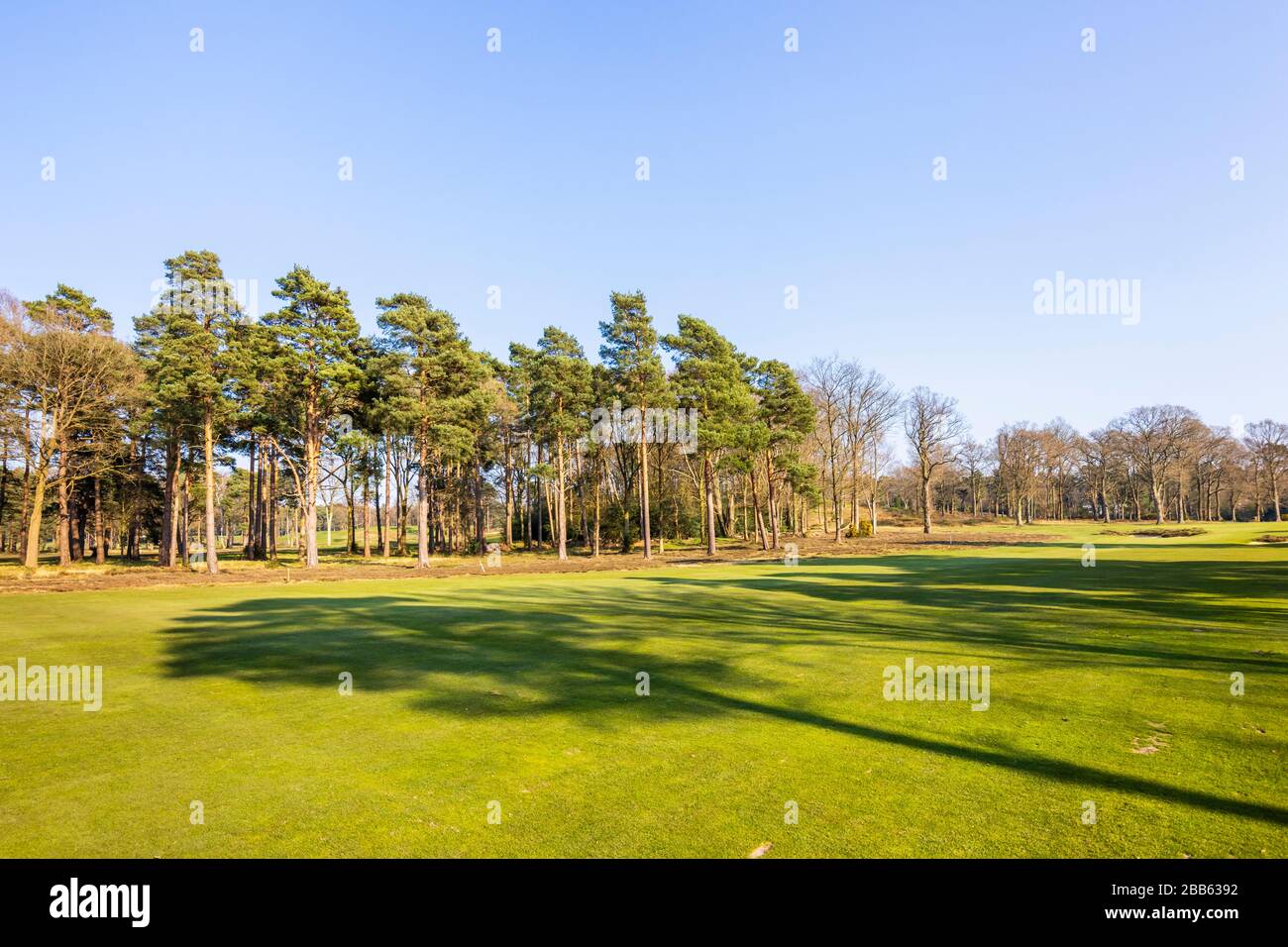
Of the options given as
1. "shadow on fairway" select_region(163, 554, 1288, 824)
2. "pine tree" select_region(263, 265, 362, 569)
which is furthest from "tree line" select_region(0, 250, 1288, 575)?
"shadow on fairway" select_region(163, 554, 1288, 824)

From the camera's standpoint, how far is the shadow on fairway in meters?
8.62

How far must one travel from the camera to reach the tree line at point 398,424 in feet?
124

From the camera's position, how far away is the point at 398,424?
134ft

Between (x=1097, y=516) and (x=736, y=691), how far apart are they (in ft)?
398

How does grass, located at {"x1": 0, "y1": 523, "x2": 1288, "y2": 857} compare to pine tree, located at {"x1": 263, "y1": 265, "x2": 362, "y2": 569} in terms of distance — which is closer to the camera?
grass, located at {"x1": 0, "y1": 523, "x2": 1288, "y2": 857}

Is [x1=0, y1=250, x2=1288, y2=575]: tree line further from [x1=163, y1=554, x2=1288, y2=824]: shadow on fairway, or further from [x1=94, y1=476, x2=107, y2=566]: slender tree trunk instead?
[x1=163, y1=554, x2=1288, y2=824]: shadow on fairway

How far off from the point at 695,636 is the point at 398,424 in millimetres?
33173

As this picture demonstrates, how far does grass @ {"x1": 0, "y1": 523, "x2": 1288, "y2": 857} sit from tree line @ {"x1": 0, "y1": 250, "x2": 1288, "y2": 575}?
2611cm
